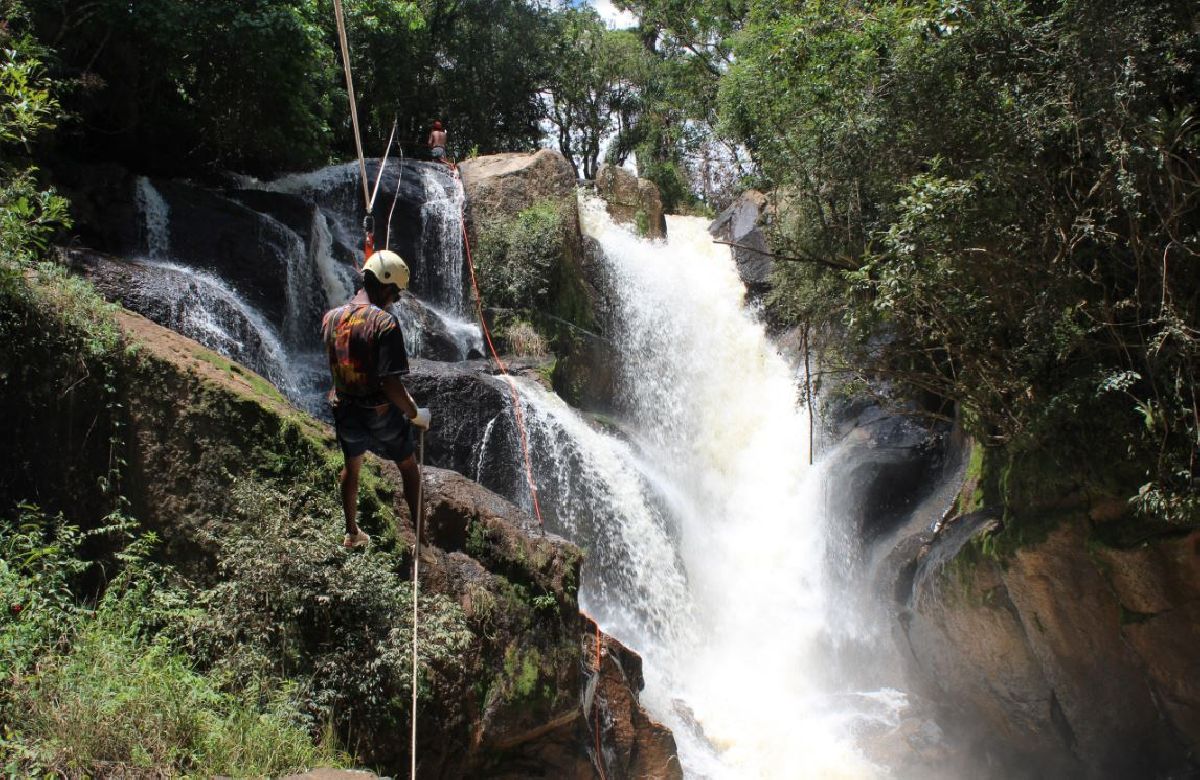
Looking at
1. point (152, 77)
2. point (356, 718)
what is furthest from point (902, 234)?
point (152, 77)

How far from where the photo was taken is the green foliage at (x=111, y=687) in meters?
3.73

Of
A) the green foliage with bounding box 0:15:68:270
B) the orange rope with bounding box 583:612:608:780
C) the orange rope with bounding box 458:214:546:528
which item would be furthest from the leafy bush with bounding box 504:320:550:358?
the green foliage with bounding box 0:15:68:270

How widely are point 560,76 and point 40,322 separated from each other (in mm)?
20152

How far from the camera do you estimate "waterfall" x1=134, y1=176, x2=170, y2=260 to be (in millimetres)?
10492

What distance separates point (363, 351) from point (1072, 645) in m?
6.69

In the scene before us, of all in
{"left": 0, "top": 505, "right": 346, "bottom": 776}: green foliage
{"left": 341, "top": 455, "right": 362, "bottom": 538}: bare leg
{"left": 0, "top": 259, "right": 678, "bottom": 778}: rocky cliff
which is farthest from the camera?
{"left": 341, "top": 455, "right": 362, "bottom": 538}: bare leg

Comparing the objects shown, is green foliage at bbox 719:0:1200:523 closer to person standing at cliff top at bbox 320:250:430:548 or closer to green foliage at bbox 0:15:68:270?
person standing at cliff top at bbox 320:250:430:548

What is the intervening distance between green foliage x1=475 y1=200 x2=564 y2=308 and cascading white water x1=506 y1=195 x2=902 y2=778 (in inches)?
69.3

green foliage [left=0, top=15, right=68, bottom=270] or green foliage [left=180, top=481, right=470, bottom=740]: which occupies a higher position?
green foliage [left=0, top=15, right=68, bottom=270]

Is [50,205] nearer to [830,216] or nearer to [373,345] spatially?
[373,345]

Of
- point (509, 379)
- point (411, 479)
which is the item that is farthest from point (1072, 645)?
point (509, 379)

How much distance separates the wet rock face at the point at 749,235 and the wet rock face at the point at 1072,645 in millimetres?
8274

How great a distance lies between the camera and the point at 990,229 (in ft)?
24.3

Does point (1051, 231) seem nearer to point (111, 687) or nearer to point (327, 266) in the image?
point (111, 687)
